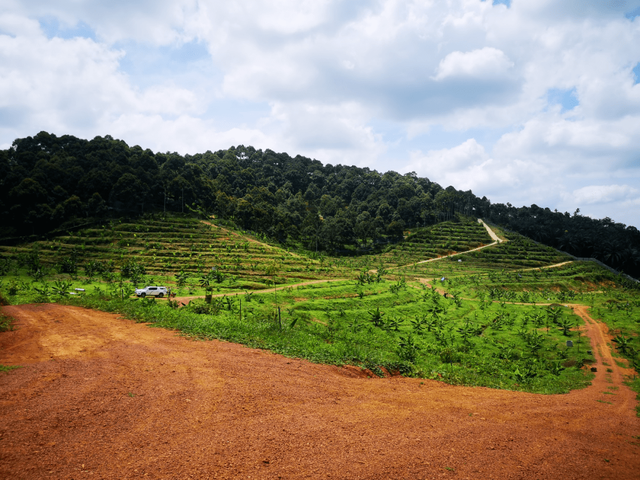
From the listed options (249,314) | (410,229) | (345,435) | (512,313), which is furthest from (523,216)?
(345,435)

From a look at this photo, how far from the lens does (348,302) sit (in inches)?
1126

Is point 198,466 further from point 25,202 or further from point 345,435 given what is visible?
point 25,202

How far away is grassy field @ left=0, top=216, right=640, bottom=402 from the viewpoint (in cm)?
1611

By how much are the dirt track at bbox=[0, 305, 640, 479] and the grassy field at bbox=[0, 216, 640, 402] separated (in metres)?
3.19

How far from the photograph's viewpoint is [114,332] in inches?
595

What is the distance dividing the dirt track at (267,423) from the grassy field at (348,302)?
3.19 m


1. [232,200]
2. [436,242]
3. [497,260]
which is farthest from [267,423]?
[232,200]

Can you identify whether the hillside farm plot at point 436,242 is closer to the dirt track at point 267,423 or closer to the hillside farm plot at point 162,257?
the hillside farm plot at point 162,257

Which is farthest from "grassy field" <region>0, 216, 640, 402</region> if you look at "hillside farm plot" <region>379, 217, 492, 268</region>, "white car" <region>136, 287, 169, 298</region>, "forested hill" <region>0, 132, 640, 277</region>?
"forested hill" <region>0, 132, 640, 277</region>

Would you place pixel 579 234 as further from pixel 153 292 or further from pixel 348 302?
pixel 153 292

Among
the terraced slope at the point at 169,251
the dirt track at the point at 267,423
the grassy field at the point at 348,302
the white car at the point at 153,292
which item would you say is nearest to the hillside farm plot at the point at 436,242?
the grassy field at the point at 348,302

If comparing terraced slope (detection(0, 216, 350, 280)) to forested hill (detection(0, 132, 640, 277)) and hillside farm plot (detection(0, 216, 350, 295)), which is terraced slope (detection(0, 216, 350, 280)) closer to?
hillside farm plot (detection(0, 216, 350, 295))

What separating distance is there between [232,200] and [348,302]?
202ft

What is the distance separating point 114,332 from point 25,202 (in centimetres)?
5154
